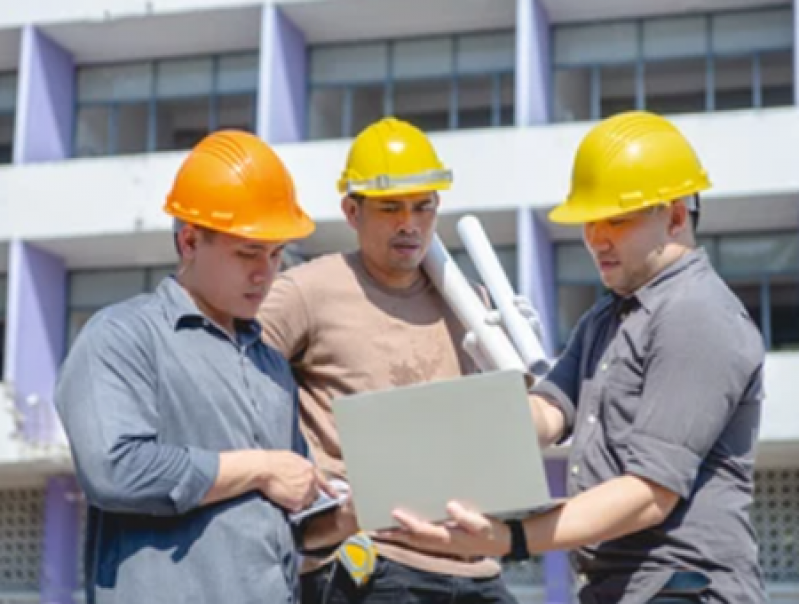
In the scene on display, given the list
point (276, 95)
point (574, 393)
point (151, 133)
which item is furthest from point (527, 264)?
point (574, 393)

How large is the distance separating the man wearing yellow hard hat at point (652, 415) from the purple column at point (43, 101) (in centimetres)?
1794

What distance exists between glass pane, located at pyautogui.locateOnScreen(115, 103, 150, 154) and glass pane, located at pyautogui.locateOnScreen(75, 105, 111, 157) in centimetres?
17

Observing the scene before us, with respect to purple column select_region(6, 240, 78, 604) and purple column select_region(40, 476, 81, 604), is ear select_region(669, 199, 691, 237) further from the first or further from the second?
purple column select_region(40, 476, 81, 604)

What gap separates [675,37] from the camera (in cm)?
1934

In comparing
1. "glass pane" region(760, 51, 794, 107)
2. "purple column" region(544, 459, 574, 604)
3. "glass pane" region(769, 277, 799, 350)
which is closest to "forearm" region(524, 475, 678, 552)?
"purple column" region(544, 459, 574, 604)

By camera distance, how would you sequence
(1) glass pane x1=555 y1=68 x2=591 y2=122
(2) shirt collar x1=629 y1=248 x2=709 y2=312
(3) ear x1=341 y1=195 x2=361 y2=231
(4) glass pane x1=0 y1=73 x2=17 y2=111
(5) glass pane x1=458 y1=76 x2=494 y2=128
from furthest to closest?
1. (4) glass pane x1=0 y1=73 x2=17 y2=111
2. (5) glass pane x1=458 y1=76 x2=494 y2=128
3. (1) glass pane x1=555 y1=68 x2=591 y2=122
4. (3) ear x1=341 y1=195 x2=361 y2=231
5. (2) shirt collar x1=629 y1=248 x2=709 y2=312

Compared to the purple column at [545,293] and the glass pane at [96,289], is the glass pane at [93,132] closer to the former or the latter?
the glass pane at [96,289]

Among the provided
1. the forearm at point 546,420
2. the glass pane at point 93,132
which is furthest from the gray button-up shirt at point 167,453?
the glass pane at point 93,132

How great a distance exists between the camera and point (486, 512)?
3.10m

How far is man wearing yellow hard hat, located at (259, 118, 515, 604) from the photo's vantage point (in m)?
4.21

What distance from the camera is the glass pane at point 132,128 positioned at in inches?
862

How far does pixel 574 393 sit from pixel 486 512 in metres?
0.67

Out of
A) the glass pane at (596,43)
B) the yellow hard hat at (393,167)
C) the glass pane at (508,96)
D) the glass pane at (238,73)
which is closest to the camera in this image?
the yellow hard hat at (393,167)

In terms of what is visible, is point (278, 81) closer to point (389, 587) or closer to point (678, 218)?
point (389, 587)
